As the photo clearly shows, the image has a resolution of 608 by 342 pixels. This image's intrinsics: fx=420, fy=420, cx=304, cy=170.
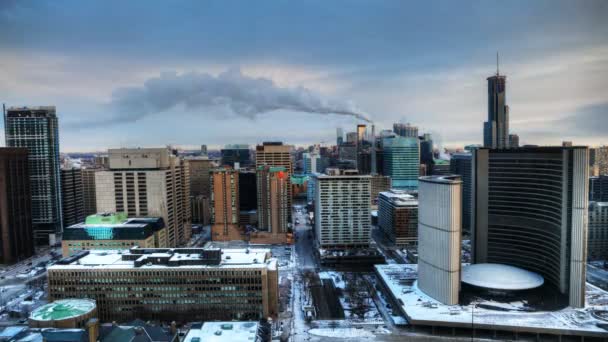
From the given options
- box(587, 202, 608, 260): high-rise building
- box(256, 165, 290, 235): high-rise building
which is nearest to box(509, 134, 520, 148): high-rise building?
box(587, 202, 608, 260): high-rise building

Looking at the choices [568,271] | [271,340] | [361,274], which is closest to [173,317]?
[271,340]

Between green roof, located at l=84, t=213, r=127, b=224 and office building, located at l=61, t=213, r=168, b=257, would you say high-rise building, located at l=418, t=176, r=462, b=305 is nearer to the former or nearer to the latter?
office building, located at l=61, t=213, r=168, b=257

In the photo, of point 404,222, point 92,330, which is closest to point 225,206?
point 404,222

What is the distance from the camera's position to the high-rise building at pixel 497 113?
186750mm

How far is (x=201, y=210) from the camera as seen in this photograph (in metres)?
157

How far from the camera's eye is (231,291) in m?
69.9

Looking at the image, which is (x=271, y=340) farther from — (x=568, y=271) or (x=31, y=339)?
(x=568, y=271)

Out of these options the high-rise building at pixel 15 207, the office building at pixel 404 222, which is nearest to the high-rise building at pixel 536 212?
the office building at pixel 404 222

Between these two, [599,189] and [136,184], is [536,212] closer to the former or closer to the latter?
[599,189]

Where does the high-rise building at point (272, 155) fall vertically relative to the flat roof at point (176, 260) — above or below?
above

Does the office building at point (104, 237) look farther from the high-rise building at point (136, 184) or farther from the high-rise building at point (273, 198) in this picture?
the high-rise building at point (273, 198)

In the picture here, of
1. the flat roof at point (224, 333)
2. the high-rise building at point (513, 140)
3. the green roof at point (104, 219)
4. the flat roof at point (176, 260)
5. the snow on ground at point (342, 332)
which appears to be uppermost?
the high-rise building at point (513, 140)

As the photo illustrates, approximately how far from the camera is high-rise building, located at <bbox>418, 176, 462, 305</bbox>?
6612 cm

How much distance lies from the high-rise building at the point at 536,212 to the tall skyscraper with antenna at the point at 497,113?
378 feet
